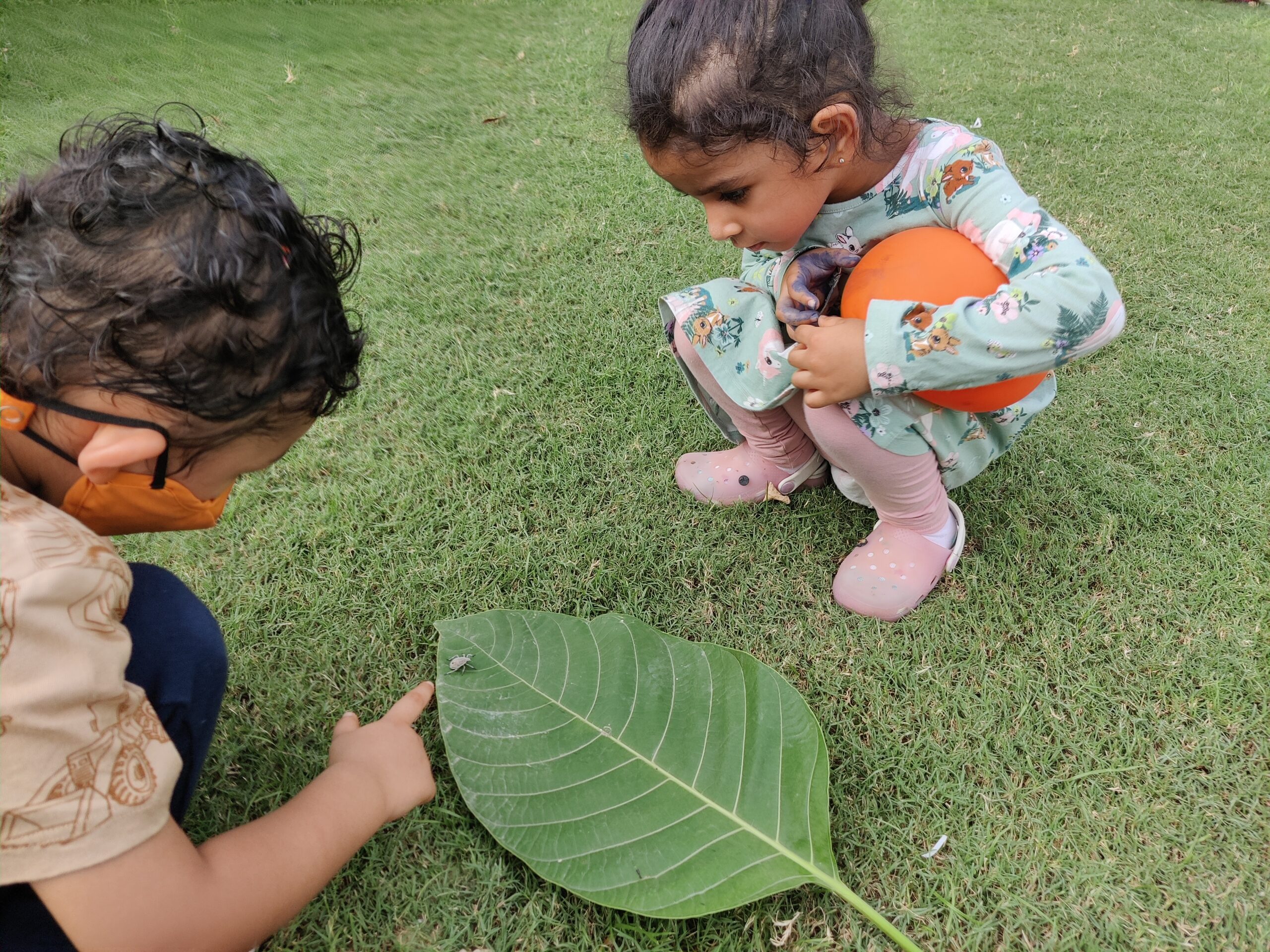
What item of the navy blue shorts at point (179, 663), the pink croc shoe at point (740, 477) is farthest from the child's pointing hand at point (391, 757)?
the pink croc shoe at point (740, 477)

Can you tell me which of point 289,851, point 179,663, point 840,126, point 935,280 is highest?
point 840,126

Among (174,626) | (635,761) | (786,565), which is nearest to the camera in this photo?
(174,626)

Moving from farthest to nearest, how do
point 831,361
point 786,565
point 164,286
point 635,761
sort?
1. point 786,565
2. point 831,361
3. point 635,761
4. point 164,286

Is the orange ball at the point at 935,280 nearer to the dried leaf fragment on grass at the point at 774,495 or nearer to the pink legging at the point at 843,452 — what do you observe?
the pink legging at the point at 843,452

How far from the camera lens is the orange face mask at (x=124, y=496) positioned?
0.90 m

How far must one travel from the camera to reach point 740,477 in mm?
1750

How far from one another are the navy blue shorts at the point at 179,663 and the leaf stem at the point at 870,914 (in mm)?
871

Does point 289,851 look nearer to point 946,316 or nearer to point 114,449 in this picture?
point 114,449

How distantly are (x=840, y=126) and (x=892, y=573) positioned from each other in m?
0.80

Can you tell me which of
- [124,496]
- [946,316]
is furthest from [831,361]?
[124,496]

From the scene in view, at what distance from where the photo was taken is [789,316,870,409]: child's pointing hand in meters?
1.31

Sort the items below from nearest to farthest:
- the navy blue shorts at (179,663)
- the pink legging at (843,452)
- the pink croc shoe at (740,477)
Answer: the navy blue shorts at (179,663), the pink legging at (843,452), the pink croc shoe at (740,477)

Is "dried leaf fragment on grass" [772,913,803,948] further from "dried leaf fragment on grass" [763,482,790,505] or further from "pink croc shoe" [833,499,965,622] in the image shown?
"dried leaf fragment on grass" [763,482,790,505]

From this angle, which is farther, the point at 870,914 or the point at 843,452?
the point at 843,452
